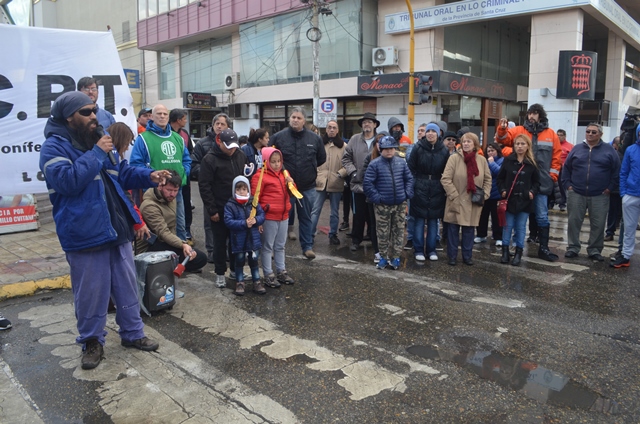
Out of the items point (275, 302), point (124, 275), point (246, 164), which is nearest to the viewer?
point (124, 275)

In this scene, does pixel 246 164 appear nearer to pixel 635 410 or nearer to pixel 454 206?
pixel 454 206

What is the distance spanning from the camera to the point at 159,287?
16.1 ft

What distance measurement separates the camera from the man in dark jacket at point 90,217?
3.53 m

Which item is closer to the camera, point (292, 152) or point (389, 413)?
point (389, 413)

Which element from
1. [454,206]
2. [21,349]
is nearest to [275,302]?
[21,349]

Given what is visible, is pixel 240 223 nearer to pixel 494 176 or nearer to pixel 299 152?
pixel 299 152

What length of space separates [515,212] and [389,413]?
454cm

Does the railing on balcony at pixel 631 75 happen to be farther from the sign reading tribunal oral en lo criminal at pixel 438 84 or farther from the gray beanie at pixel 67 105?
the gray beanie at pixel 67 105

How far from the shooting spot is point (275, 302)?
5324mm

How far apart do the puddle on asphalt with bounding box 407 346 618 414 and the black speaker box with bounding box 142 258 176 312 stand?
240cm

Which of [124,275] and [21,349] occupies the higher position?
[124,275]

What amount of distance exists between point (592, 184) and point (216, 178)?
5268 millimetres

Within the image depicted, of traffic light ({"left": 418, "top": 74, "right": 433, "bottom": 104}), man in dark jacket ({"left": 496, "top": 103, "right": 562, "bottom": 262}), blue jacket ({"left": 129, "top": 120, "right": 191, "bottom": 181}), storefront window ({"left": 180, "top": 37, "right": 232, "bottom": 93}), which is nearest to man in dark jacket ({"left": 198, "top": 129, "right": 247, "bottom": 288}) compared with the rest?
blue jacket ({"left": 129, "top": 120, "right": 191, "bottom": 181})

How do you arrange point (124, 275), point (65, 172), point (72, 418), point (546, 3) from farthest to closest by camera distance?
1. point (546, 3)
2. point (124, 275)
3. point (65, 172)
4. point (72, 418)
